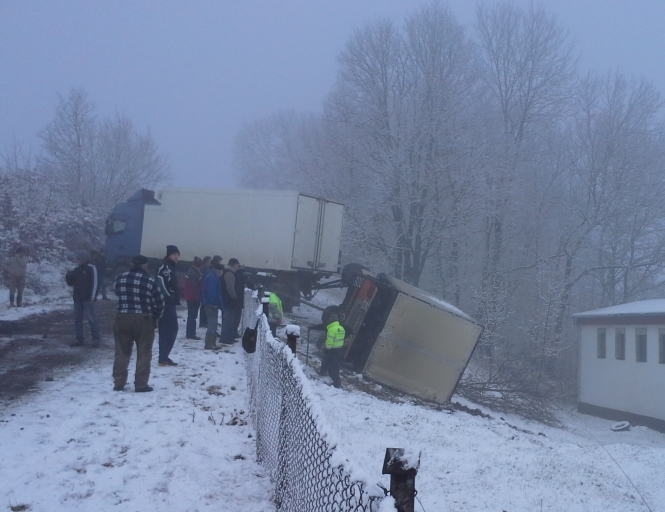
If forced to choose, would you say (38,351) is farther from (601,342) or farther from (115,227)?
(601,342)

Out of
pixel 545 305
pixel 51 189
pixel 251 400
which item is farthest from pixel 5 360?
pixel 545 305

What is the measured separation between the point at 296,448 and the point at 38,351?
9.01m

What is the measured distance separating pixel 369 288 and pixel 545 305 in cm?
1731

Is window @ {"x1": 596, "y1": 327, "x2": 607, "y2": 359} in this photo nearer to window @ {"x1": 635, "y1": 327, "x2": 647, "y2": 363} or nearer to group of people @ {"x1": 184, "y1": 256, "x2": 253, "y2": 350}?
window @ {"x1": 635, "y1": 327, "x2": 647, "y2": 363}

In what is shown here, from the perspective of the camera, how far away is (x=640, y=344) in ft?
73.0

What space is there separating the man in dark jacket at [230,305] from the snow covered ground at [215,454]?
863 millimetres

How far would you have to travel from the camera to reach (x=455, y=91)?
29.1 metres

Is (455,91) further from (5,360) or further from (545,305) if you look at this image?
(5,360)

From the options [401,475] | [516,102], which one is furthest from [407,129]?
[401,475]

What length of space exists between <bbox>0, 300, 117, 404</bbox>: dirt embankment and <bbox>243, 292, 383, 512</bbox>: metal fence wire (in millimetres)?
3925

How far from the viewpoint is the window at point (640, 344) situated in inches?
867

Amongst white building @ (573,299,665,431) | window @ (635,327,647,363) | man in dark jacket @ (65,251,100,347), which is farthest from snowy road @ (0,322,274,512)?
window @ (635,327,647,363)

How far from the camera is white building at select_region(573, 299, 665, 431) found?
21172 millimetres

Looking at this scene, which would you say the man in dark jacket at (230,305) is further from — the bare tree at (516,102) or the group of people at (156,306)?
the bare tree at (516,102)
